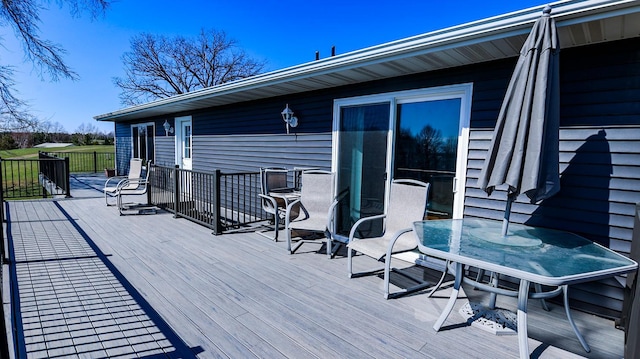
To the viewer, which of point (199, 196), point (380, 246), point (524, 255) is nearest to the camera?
point (524, 255)

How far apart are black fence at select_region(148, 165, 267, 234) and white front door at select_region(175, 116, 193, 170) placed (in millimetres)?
1978

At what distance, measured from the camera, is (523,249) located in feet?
6.96

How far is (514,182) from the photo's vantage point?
2.10 metres

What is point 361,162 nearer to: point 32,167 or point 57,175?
point 57,175

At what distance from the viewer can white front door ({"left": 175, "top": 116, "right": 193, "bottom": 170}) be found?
832cm

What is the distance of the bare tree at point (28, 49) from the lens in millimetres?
7973

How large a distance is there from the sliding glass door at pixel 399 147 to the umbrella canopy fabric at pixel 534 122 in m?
1.08

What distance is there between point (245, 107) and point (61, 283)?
14.1 ft

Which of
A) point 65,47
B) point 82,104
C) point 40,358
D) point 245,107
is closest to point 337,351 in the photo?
point 40,358

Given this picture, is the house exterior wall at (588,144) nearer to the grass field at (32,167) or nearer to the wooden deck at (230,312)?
the wooden deck at (230,312)

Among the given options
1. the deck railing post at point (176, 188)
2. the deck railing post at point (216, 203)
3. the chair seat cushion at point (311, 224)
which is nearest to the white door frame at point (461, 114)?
the chair seat cushion at point (311, 224)

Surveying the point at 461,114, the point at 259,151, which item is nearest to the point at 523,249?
the point at 461,114

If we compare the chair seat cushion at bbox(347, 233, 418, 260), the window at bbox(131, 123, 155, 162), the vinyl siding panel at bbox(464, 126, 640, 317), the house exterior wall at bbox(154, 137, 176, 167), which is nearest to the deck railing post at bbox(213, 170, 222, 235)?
the chair seat cushion at bbox(347, 233, 418, 260)

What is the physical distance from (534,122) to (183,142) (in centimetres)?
831
